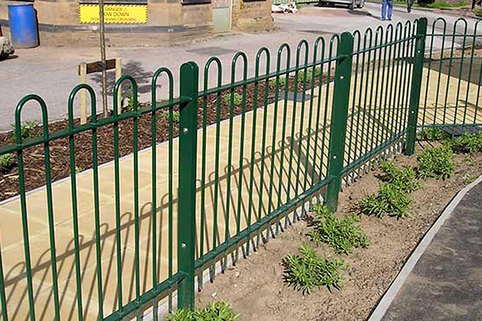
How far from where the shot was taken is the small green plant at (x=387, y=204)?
226 inches

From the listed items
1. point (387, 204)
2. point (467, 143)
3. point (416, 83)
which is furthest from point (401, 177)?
point (467, 143)

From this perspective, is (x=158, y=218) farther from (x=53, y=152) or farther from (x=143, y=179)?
(x=53, y=152)

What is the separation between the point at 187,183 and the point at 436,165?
3886 millimetres

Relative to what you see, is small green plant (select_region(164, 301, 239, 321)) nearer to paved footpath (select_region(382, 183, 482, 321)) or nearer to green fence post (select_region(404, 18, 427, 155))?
paved footpath (select_region(382, 183, 482, 321))

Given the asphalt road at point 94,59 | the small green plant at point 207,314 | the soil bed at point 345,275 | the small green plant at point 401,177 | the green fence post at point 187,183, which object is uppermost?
the green fence post at point 187,183

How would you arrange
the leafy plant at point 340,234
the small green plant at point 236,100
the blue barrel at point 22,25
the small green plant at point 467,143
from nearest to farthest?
the leafy plant at point 340,234, the small green plant at point 467,143, the small green plant at point 236,100, the blue barrel at point 22,25

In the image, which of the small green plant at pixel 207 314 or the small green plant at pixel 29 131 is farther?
the small green plant at pixel 29 131

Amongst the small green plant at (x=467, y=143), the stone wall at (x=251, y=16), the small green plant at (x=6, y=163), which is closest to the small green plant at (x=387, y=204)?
the small green plant at (x=467, y=143)

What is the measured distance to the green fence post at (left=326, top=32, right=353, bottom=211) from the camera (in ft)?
18.1

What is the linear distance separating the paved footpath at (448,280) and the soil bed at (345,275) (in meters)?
0.18

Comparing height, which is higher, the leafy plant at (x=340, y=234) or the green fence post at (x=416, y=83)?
the green fence post at (x=416, y=83)

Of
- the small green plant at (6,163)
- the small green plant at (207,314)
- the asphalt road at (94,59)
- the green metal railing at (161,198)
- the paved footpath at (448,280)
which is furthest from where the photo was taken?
the asphalt road at (94,59)

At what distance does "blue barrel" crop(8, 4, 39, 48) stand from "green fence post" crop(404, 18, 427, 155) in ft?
34.4

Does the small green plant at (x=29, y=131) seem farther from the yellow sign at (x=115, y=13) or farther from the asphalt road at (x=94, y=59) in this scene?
the yellow sign at (x=115, y=13)
